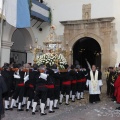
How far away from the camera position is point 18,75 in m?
8.73

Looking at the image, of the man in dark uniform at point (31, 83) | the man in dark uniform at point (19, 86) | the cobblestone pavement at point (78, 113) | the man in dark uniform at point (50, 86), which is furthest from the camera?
the man in dark uniform at point (19, 86)

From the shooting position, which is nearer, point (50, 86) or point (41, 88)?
point (41, 88)

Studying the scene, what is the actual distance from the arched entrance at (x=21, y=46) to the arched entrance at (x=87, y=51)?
3031mm

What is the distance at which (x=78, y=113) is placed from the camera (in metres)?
8.35

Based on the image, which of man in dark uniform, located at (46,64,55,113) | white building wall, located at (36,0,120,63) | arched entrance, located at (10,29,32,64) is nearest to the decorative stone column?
arched entrance, located at (10,29,32,64)

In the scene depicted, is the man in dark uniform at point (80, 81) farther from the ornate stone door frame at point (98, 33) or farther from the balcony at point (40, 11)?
the balcony at point (40, 11)

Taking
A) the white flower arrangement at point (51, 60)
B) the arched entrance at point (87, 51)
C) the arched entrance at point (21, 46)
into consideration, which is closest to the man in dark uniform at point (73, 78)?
the white flower arrangement at point (51, 60)

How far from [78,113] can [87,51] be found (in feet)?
36.5

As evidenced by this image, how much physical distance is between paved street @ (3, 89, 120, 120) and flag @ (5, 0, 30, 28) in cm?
346

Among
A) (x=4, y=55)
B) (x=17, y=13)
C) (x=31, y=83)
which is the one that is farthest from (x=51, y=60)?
(x=4, y=55)

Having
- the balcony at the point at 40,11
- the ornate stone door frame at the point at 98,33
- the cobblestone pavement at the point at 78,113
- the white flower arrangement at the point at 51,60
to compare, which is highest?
the balcony at the point at 40,11

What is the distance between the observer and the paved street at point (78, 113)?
25.1 feet

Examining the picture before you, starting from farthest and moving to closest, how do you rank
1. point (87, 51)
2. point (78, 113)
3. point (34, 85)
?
point (87, 51), point (34, 85), point (78, 113)

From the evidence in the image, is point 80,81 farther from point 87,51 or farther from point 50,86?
point 87,51
